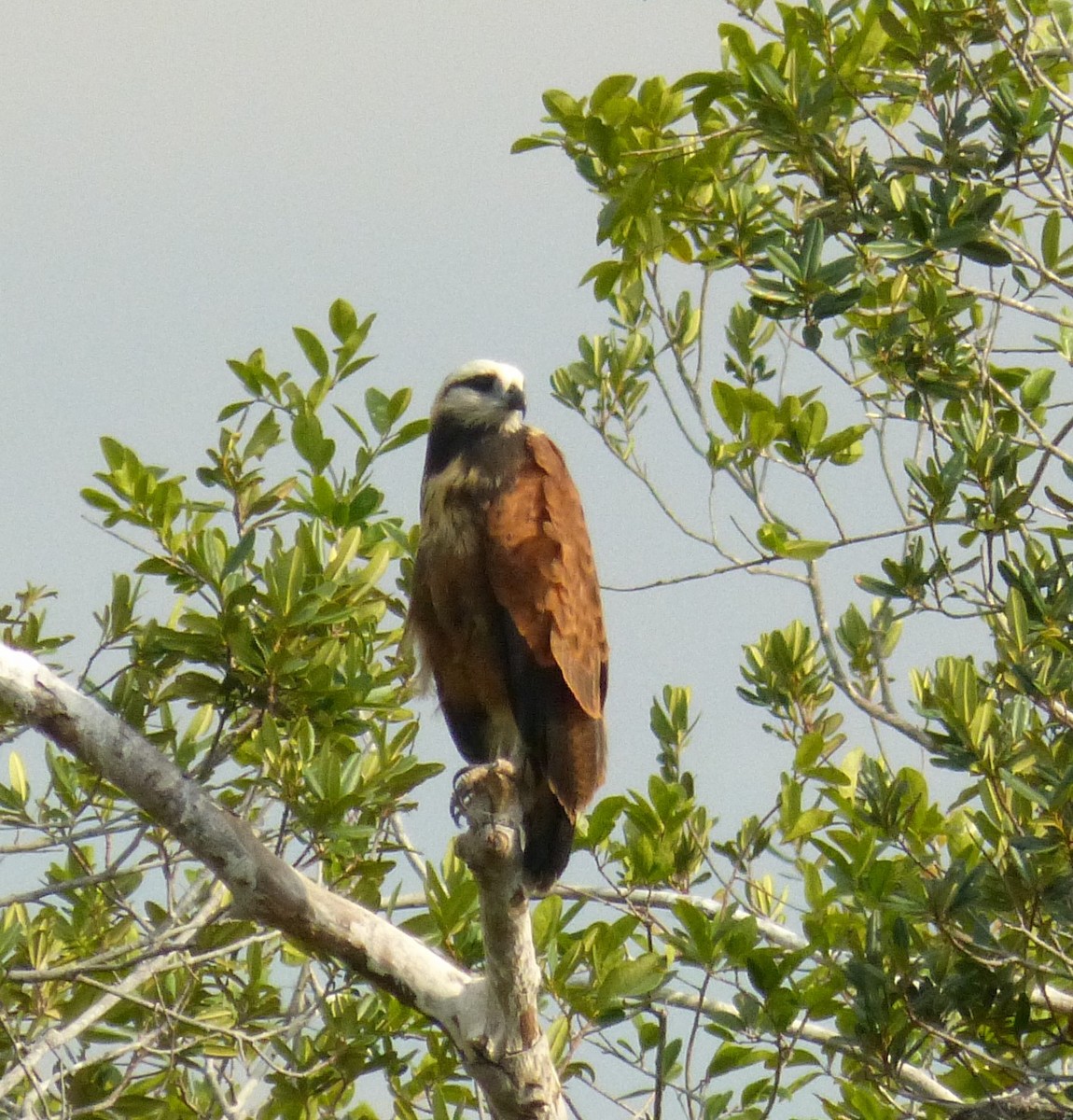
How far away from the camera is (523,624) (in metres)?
4.38

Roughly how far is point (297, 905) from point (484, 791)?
0.78m

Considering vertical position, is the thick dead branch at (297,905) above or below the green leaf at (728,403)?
below

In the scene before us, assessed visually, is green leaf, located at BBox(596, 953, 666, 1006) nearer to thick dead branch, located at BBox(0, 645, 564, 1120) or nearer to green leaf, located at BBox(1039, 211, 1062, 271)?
thick dead branch, located at BBox(0, 645, 564, 1120)

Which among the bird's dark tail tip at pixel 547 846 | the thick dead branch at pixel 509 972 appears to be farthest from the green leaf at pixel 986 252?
the thick dead branch at pixel 509 972

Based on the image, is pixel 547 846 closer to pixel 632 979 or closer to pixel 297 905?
pixel 632 979

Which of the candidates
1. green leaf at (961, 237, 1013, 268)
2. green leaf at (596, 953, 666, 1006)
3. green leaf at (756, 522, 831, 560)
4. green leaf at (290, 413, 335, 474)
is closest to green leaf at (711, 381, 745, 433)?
green leaf at (756, 522, 831, 560)

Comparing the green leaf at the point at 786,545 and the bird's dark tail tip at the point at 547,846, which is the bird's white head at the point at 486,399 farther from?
the bird's dark tail tip at the point at 547,846

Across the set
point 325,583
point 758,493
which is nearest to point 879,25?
point 758,493

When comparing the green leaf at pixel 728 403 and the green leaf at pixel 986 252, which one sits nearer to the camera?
the green leaf at pixel 986 252

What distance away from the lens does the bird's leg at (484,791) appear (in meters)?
4.20

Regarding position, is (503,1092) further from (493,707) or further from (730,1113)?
(493,707)

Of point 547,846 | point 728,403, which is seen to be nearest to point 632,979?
point 547,846

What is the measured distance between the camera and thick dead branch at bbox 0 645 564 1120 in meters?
3.43

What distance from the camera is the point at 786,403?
4906 mm
